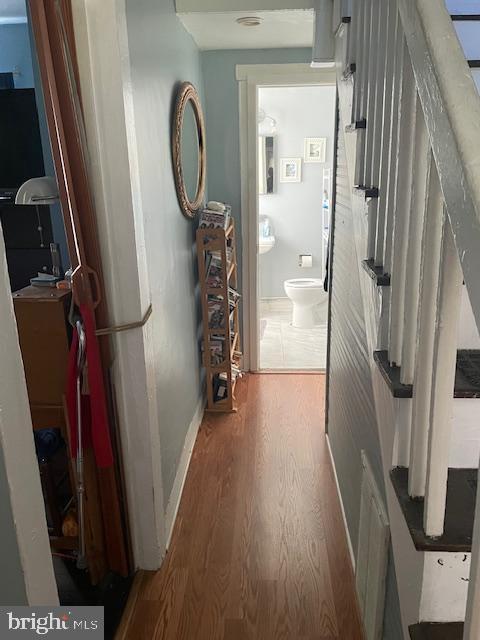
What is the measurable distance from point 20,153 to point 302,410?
2.24 metres

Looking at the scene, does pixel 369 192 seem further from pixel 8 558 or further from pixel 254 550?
pixel 254 550

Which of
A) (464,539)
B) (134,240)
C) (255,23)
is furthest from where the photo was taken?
(255,23)

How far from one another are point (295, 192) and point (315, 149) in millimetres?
461

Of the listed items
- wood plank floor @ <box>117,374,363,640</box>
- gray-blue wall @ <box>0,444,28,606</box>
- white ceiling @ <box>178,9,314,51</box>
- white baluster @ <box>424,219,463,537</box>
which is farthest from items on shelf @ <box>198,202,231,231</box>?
white baluster @ <box>424,219,463,537</box>

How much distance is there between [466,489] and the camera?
103 centimetres

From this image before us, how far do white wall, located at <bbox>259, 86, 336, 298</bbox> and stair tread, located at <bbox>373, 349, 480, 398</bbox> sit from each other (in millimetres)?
4452

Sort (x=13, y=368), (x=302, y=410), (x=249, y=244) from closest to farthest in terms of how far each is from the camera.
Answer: (x=13, y=368), (x=302, y=410), (x=249, y=244)

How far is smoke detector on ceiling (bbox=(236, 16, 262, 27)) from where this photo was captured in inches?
103

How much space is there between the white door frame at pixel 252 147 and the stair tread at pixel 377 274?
94.7 inches

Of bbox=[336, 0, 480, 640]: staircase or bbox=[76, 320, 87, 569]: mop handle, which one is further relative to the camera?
bbox=[76, 320, 87, 569]: mop handle

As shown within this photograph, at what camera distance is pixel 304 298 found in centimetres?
508

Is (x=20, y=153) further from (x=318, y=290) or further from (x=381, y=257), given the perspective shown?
(x=318, y=290)

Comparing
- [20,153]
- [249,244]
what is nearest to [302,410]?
[249,244]

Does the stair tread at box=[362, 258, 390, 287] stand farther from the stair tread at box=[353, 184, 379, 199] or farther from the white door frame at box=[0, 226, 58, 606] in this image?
the white door frame at box=[0, 226, 58, 606]
